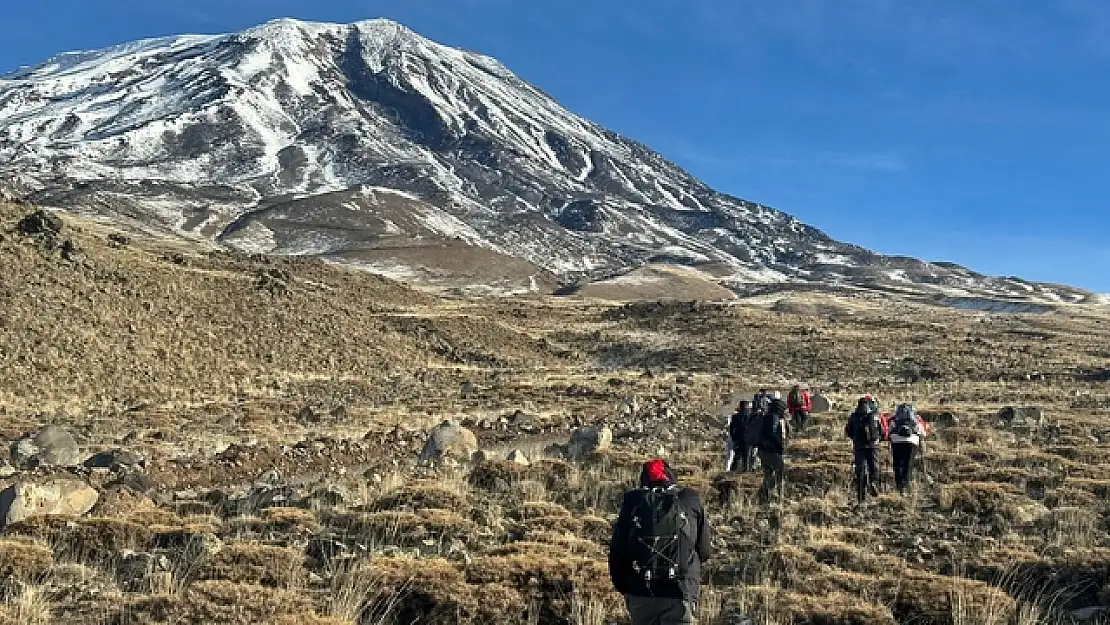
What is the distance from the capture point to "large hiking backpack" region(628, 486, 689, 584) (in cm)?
615

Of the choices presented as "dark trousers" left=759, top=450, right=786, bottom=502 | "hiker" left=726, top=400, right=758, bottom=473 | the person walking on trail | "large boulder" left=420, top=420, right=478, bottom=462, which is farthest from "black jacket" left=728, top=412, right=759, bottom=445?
"large boulder" left=420, top=420, right=478, bottom=462

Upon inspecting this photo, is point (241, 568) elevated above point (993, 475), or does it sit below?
below

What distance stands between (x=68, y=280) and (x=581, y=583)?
2869 centimetres

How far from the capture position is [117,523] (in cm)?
1080

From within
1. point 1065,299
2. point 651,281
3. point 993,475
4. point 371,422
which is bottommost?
point 371,422

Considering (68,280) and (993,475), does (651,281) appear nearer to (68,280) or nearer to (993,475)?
(68,280)

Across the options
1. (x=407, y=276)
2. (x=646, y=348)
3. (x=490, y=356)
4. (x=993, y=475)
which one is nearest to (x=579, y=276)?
(x=407, y=276)

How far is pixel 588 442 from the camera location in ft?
66.1

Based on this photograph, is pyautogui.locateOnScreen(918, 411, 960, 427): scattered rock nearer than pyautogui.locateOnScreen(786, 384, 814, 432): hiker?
No

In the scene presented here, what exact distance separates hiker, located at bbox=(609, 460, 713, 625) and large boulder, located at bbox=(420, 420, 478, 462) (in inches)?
518

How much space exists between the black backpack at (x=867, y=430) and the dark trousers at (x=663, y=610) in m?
9.86

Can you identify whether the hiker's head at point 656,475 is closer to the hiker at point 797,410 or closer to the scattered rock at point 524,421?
the hiker at point 797,410

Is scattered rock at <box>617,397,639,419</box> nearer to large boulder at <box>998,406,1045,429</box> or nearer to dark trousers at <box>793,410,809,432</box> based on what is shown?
dark trousers at <box>793,410,809,432</box>

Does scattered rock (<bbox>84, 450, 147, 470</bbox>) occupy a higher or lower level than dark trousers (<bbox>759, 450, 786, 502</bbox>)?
lower
